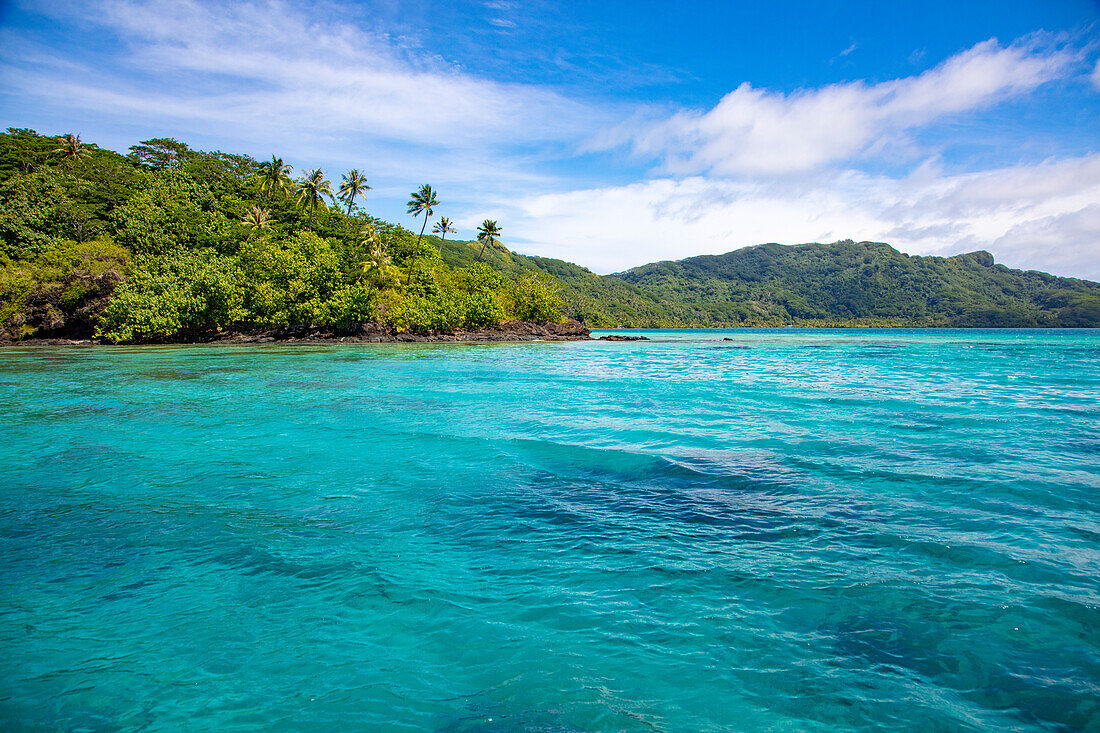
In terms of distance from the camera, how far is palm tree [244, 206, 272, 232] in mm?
69000

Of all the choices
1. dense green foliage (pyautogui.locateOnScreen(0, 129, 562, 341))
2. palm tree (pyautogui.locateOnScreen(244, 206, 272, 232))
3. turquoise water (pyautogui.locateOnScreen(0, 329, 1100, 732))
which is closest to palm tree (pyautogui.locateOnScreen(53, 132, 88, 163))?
dense green foliage (pyautogui.locateOnScreen(0, 129, 562, 341))

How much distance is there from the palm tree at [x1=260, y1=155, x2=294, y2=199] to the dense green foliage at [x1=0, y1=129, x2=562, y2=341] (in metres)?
0.22

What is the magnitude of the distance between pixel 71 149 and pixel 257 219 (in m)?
23.7

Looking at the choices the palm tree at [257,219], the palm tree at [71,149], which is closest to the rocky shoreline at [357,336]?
the palm tree at [257,219]

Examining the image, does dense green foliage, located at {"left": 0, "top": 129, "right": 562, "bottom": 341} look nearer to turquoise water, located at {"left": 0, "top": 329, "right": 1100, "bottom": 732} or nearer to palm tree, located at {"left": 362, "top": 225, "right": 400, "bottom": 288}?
palm tree, located at {"left": 362, "top": 225, "right": 400, "bottom": 288}

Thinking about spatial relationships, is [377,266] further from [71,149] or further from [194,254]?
[71,149]

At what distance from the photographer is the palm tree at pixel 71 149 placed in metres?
66.4

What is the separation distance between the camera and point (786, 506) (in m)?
8.20

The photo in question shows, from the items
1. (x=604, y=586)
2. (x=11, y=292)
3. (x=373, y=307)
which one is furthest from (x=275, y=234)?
(x=604, y=586)

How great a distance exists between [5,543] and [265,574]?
3.80 m

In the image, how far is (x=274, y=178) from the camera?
74.2 m

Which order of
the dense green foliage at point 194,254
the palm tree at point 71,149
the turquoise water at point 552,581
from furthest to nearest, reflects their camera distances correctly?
the palm tree at point 71,149, the dense green foliage at point 194,254, the turquoise water at point 552,581

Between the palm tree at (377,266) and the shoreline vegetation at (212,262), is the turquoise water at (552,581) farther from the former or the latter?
the palm tree at (377,266)

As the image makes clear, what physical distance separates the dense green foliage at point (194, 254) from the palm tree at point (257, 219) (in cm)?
22
